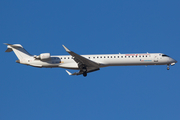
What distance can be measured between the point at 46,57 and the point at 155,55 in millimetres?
14158

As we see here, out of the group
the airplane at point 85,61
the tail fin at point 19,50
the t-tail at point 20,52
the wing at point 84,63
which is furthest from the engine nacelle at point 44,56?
the wing at point 84,63

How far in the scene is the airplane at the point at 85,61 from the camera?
3098cm

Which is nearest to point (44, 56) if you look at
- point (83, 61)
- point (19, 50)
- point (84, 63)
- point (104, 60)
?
point (19, 50)

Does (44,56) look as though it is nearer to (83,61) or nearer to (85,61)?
(83,61)

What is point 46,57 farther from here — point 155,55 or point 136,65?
point 155,55

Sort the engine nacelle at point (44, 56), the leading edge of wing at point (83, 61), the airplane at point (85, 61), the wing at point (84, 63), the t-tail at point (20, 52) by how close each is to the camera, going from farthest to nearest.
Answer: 1. the t-tail at point (20, 52)
2. the airplane at point (85, 61)
3. the engine nacelle at point (44, 56)
4. the wing at point (84, 63)
5. the leading edge of wing at point (83, 61)

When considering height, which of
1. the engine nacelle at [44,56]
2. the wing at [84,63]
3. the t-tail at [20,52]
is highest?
the t-tail at [20,52]

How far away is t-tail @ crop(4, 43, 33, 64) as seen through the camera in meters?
31.5

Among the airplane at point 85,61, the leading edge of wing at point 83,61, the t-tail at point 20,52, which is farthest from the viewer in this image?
the t-tail at point 20,52

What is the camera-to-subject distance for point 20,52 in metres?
31.8

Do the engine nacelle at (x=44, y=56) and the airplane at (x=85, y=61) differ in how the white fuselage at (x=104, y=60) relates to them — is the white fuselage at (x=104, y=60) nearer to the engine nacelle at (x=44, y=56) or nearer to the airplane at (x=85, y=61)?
the airplane at (x=85, y=61)

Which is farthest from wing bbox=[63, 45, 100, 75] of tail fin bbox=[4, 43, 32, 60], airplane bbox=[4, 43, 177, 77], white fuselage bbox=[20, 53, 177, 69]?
tail fin bbox=[4, 43, 32, 60]

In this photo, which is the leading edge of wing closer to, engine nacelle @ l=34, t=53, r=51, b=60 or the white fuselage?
the white fuselage

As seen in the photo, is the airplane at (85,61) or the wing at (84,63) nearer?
the wing at (84,63)
